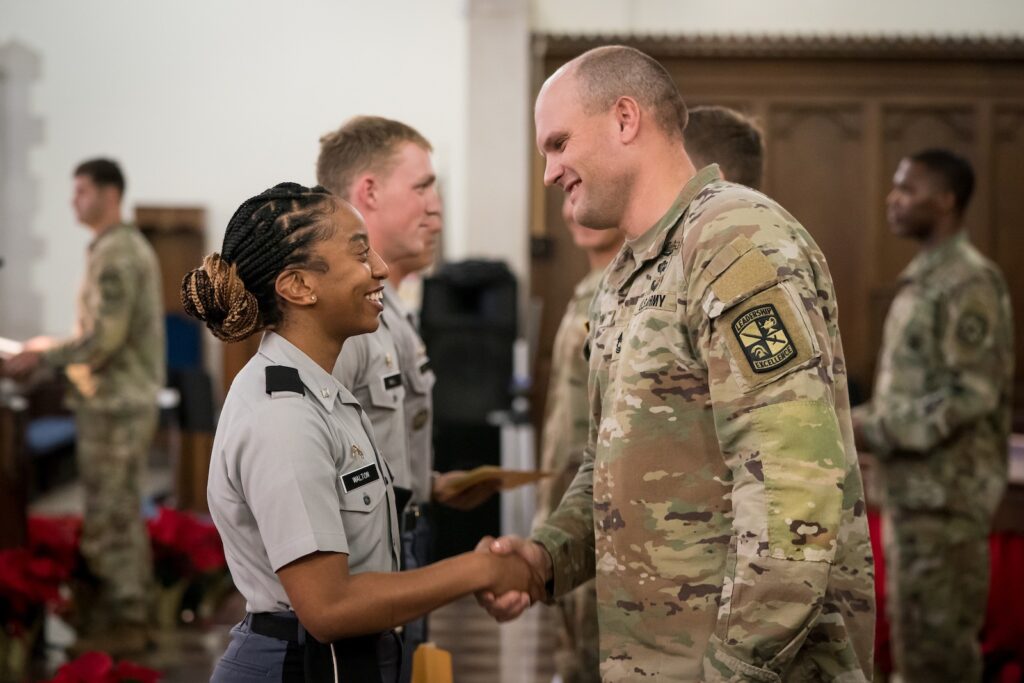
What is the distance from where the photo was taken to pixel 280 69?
9336 mm

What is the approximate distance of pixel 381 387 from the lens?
248 centimetres

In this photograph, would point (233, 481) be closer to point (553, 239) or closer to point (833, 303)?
point (833, 303)

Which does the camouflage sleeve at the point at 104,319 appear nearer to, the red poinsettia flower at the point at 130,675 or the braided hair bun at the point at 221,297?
the red poinsettia flower at the point at 130,675

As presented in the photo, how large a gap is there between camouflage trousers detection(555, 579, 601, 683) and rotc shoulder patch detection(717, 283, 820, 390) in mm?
1633

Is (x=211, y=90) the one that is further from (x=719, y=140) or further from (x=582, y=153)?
(x=582, y=153)

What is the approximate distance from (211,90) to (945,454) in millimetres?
6885

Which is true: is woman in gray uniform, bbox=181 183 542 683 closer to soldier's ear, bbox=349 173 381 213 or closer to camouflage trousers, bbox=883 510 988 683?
soldier's ear, bbox=349 173 381 213

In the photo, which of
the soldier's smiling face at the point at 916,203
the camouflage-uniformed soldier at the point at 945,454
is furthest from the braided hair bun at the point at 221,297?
the soldier's smiling face at the point at 916,203

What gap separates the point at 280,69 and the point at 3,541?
17.5 ft

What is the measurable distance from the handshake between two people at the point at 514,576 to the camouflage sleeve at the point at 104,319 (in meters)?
3.52

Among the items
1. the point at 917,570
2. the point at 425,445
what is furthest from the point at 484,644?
the point at 425,445

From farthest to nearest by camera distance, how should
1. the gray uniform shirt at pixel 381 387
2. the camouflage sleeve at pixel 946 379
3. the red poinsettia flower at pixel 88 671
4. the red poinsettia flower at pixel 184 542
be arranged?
the red poinsettia flower at pixel 184 542 → the camouflage sleeve at pixel 946 379 → the red poinsettia flower at pixel 88 671 → the gray uniform shirt at pixel 381 387

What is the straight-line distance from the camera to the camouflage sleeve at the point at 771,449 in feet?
5.32

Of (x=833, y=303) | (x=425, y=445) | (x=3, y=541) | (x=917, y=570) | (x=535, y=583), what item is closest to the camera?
(x=833, y=303)
